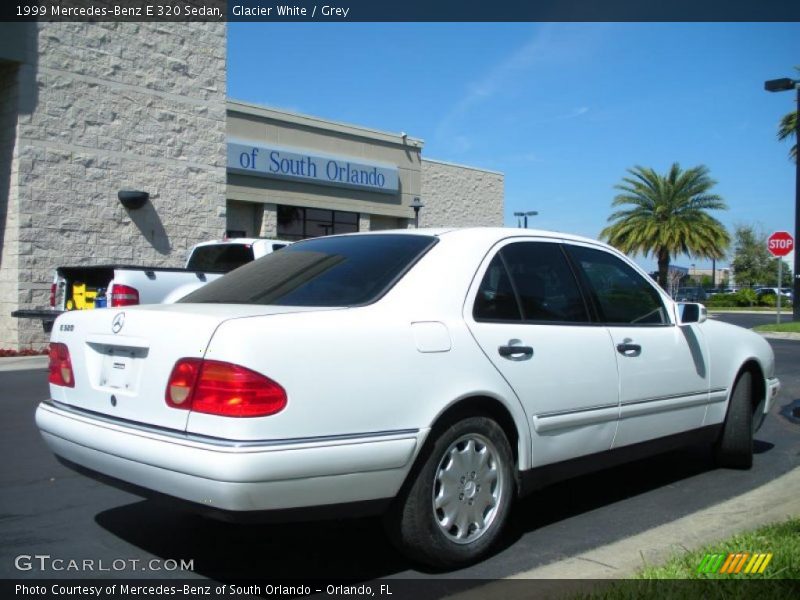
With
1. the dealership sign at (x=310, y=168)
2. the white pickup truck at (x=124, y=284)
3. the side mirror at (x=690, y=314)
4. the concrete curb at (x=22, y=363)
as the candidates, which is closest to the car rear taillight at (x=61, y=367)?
the side mirror at (x=690, y=314)

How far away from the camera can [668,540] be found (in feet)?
13.6

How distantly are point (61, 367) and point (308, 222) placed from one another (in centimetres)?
2063

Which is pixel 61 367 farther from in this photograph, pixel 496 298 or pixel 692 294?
pixel 692 294

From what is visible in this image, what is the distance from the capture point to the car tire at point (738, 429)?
570cm

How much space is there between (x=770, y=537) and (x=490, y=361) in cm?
158

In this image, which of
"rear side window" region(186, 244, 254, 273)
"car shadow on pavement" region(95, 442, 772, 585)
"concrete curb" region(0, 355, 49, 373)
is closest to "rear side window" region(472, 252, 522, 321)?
"car shadow on pavement" region(95, 442, 772, 585)

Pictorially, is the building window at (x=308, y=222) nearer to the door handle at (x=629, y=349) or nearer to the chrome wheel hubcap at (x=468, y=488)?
the door handle at (x=629, y=349)

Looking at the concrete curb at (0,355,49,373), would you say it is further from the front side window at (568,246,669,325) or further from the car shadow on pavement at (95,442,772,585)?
the front side window at (568,246,669,325)

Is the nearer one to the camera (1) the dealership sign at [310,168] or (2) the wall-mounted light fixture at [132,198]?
(2) the wall-mounted light fixture at [132,198]

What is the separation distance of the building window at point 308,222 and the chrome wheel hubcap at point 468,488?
1995cm

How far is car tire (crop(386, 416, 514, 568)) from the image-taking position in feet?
11.8

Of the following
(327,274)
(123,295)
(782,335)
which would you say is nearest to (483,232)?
(327,274)

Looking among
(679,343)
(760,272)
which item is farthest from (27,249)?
(760,272)

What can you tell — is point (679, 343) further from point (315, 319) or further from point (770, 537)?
point (315, 319)
